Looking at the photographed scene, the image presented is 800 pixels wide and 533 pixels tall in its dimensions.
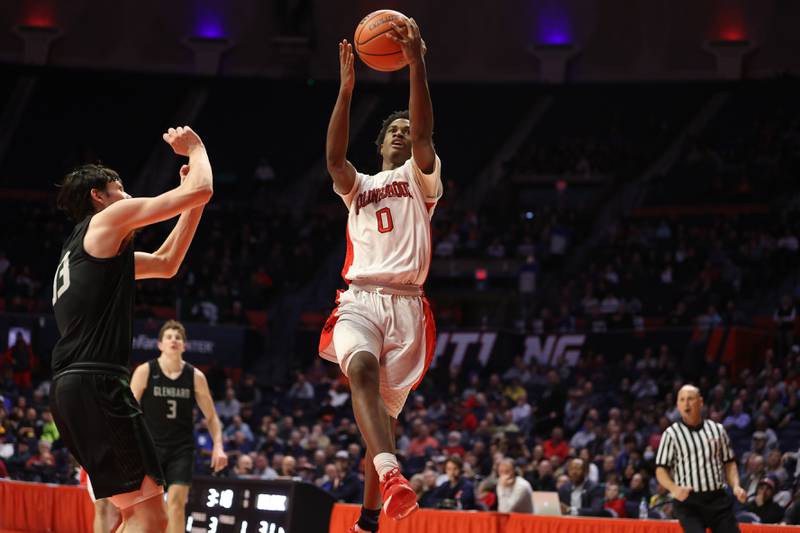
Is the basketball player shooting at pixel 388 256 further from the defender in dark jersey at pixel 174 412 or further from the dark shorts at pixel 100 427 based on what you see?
the defender in dark jersey at pixel 174 412

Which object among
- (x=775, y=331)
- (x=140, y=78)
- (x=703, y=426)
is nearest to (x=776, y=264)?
(x=775, y=331)

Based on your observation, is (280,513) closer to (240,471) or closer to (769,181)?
(240,471)

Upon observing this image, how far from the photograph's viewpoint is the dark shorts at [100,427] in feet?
16.1

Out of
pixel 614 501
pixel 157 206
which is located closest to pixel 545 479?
pixel 614 501

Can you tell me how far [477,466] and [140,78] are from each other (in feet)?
63.1

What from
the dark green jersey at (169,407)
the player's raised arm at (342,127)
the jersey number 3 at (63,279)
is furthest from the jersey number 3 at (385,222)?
the dark green jersey at (169,407)

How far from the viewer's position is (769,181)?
85.7 ft

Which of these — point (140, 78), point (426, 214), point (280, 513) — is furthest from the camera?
point (140, 78)

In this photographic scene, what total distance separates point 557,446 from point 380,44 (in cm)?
1141

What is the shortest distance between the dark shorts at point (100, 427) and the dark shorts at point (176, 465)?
13.5ft

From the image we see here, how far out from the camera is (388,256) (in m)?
6.00

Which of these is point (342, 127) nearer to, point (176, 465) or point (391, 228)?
point (391, 228)

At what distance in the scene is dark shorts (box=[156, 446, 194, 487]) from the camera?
9.02 m

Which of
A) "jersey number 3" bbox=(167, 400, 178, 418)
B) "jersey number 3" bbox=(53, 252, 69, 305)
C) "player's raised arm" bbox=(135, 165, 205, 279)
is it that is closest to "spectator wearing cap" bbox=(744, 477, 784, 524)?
"jersey number 3" bbox=(167, 400, 178, 418)
